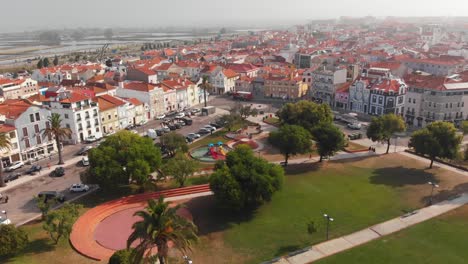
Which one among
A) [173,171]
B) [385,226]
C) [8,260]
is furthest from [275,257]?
[8,260]

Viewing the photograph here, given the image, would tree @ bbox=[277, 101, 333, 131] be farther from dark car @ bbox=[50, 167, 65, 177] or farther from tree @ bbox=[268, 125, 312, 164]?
dark car @ bbox=[50, 167, 65, 177]

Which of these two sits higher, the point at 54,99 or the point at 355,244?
the point at 54,99

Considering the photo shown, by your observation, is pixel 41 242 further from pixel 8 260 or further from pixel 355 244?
pixel 355 244

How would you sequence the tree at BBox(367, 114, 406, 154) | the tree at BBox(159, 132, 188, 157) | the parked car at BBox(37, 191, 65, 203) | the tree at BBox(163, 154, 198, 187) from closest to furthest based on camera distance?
the parked car at BBox(37, 191, 65, 203) → the tree at BBox(163, 154, 198, 187) → the tree at BBox(159, 132, 188, 157) → the tree at BBox(367, 114, 406, 154)

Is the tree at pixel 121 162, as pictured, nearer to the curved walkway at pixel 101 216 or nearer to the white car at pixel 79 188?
the curved walkway at pixel 101 216

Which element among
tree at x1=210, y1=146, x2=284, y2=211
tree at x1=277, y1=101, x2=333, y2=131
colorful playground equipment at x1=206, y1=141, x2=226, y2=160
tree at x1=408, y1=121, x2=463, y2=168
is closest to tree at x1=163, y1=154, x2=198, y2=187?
tree at x1=210, y1=146, x2=284, y2=211

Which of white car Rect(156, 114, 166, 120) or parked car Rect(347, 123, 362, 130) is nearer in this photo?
parked car Rect(347, 123, 362, 130)

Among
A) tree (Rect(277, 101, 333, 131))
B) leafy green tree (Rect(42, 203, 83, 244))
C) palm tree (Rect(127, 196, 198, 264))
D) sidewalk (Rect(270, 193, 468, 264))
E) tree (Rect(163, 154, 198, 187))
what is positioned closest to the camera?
palm tree (Rect(127, 196, 198, 264))
